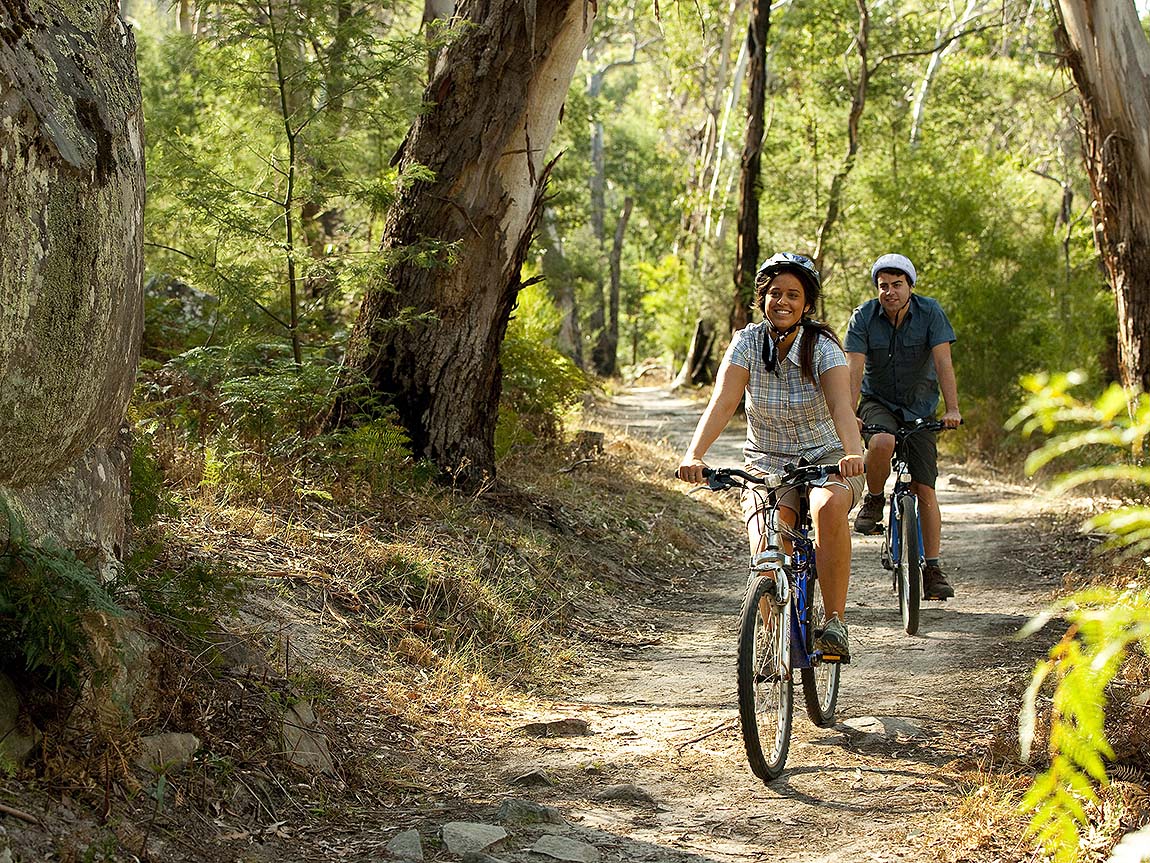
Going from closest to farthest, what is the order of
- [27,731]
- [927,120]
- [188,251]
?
[27,731], [188,251], [927,120]

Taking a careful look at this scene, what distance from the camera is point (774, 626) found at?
204 inches

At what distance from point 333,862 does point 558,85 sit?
6.66 meters

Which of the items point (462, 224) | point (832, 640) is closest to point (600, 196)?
point (462, 224)

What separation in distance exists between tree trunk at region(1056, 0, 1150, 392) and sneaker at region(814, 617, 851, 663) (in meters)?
4.91

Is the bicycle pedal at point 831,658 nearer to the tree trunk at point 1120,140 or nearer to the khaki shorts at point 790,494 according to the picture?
the khaki shorts at point 790,494

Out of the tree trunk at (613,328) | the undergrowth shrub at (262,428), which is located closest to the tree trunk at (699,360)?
the tree trunk at (613,328)

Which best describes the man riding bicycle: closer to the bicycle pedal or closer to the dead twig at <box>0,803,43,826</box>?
the bicycle pedal

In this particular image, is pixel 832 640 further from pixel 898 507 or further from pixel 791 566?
pixel 898 507

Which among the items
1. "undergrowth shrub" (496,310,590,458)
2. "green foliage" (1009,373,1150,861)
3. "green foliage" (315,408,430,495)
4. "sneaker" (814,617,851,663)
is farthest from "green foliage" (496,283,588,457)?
"green foliage" (1009,373,1150,861)

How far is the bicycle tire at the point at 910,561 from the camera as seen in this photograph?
25.3ft

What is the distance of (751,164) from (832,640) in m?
17.9

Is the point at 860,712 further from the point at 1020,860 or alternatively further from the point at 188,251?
the point at 188,251

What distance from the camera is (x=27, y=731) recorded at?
4.00 meters

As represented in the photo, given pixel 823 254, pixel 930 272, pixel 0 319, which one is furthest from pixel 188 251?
pixel 823 254
